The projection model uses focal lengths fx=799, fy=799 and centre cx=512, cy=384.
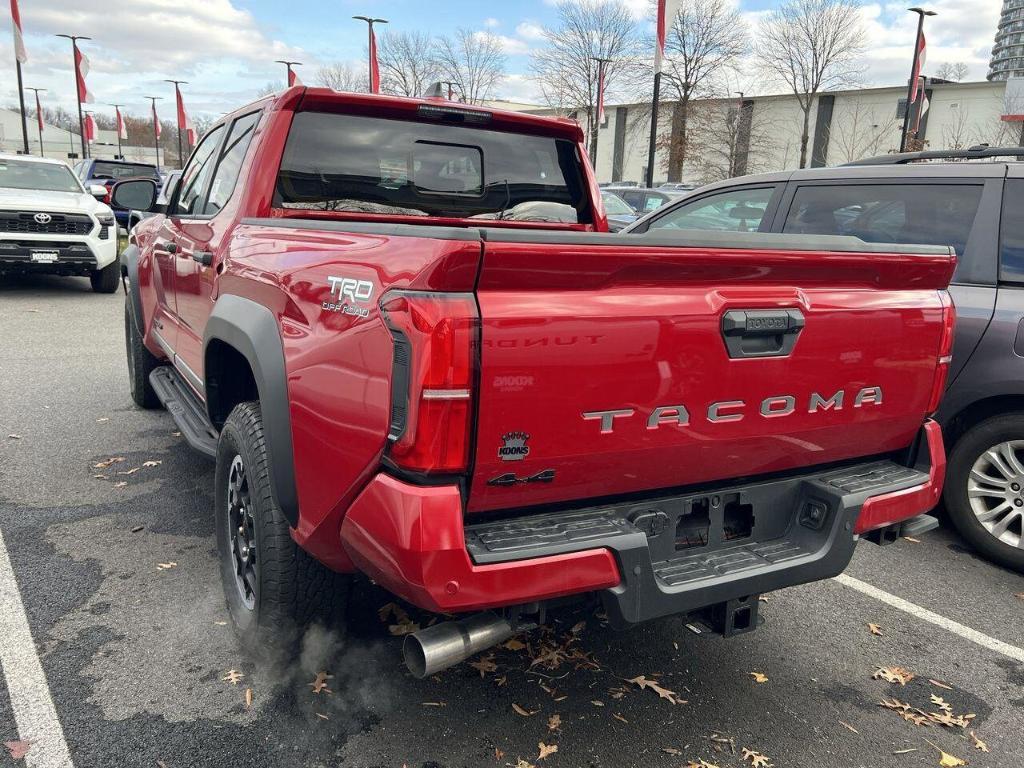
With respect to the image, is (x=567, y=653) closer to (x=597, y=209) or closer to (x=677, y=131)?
(x=597, y=209)

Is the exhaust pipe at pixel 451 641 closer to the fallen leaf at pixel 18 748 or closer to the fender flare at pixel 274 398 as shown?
the fender flare at pixel 274 398

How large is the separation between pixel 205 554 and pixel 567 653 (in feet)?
5.89

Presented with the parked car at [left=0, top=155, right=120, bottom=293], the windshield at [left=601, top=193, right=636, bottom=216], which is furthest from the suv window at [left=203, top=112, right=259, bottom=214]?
the windshield at [left=601, top=193, right=636, bottom=216]

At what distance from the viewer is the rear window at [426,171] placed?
3.50 meters

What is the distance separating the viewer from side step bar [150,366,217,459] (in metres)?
3.59

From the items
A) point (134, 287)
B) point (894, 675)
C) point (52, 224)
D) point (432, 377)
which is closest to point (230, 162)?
point (134, 287)

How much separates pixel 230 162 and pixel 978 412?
3.93 meters

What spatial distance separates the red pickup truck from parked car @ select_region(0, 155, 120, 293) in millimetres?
8905

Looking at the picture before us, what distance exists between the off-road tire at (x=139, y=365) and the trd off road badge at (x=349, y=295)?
380 cm

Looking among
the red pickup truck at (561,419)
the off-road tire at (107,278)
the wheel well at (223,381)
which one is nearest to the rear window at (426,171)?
the red pickup truck at (561,419)

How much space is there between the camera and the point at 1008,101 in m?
39.6

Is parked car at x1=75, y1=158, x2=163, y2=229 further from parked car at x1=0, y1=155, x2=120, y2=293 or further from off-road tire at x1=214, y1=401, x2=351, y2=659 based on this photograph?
off-road tire at x1=214, y1=401, x2=351, y2=659

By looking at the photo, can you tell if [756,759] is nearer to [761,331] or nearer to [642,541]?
[642,541]

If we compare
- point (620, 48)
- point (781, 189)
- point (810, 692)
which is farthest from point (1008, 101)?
point (810, 692)
